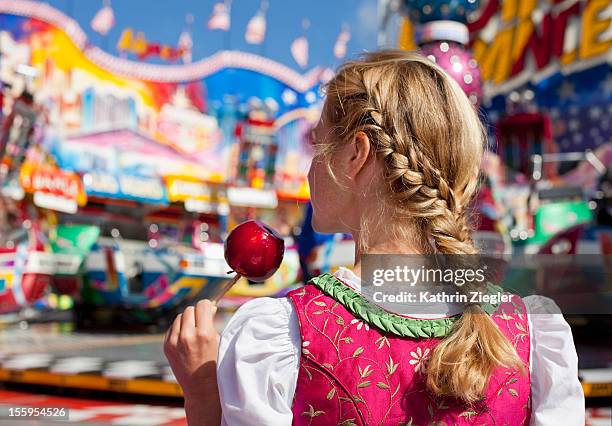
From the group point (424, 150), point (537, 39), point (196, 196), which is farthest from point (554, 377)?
point (537, 39)

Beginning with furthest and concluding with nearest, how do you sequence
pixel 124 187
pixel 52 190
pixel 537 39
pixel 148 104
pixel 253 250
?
pixel 537 39, pixel 148 104, pixel 124 187, pixel 52 190, pixel 253 250

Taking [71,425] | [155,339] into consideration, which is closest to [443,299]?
[71,425]

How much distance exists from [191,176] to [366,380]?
609 inches

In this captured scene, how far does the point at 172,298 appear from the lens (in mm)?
6234

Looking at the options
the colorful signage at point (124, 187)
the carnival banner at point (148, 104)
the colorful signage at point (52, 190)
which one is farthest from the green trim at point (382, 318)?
the carnival banner at point (148, 104)

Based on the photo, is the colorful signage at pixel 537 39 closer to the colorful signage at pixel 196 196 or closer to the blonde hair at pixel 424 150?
the colorful signage at pixel 196 196

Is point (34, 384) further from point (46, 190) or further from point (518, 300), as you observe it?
point (46, 190)

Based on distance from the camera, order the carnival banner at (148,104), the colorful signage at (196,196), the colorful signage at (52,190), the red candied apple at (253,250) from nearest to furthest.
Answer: the red candied apple at (253,250) → the colorful signage at (52,190) → the carnival banner at (148,104) → the colorful signage at (196,196)

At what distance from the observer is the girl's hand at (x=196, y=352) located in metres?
0.86

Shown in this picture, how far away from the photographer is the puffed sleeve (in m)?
0.78

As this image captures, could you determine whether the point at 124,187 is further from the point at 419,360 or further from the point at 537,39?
the point at 419,360

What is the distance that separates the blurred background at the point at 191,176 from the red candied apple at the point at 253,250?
1.46m

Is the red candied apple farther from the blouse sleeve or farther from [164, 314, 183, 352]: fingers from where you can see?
the blouse sleeve

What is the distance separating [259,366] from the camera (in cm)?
80
